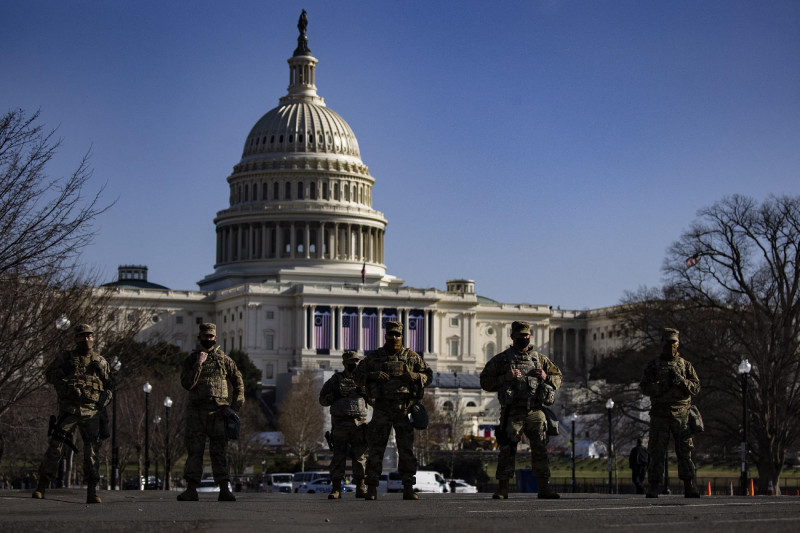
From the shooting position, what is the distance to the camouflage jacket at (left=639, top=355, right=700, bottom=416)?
2266cm

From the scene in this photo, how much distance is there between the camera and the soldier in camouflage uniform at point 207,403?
69.2 ft

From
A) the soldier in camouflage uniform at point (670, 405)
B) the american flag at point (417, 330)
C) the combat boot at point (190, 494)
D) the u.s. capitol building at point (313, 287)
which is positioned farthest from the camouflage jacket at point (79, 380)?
the american flag at point (417, 330)

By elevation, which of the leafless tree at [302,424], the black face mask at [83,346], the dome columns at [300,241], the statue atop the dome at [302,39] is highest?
the statue atop the dome at [302,39]

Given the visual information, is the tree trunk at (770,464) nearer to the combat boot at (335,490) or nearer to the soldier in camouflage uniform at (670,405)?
the soldier in camouflage uniform at (670,405)

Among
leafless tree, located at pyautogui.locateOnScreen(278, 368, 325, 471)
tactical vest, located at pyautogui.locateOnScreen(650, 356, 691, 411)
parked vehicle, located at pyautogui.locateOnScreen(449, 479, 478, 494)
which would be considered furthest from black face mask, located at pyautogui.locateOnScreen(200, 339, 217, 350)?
leafless tree, located at pyautogui.locateOnScreen(278, 368, 325, 471)

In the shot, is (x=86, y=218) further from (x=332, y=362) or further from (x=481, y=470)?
(x=332, y=362)

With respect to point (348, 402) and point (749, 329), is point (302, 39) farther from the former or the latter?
point (348, 402)

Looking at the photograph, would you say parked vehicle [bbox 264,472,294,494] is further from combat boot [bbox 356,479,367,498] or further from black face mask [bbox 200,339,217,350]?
black face mask [bbox 200,339,217,350]

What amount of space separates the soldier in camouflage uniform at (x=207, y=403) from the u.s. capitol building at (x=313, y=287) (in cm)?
13001

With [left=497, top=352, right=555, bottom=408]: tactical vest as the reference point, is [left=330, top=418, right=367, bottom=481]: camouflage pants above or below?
below

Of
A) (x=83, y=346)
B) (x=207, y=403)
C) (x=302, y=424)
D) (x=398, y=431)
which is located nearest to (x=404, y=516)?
(x=398, y=431)

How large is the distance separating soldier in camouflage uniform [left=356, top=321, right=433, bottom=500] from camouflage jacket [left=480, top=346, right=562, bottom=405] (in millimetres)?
865

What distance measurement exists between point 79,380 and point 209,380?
1.64m

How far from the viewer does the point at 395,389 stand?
21484mm
